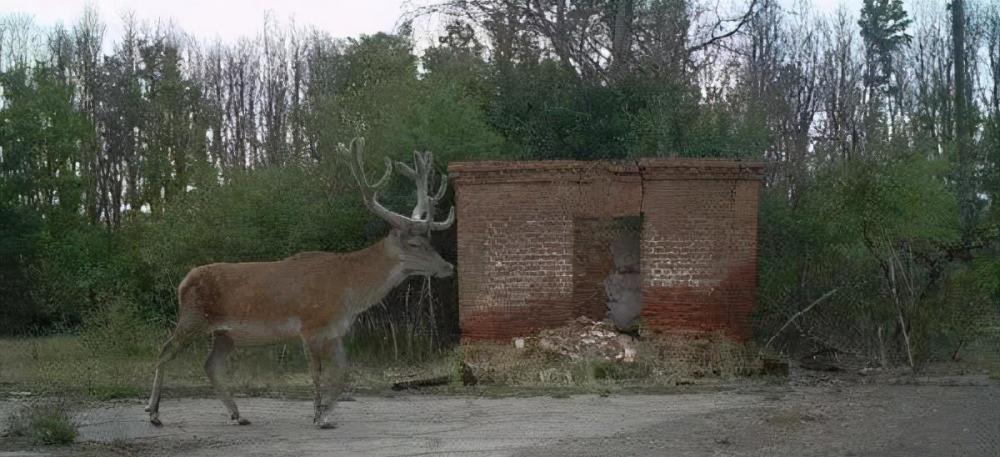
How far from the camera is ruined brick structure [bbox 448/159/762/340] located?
1666 cm

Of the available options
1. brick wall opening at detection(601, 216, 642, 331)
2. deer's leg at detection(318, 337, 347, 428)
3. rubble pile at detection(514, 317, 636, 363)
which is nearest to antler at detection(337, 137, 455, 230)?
deer's leg at detection(318, 337, 347, 428)

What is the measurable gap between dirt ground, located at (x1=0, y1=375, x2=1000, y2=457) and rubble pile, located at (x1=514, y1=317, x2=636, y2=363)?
2.03m

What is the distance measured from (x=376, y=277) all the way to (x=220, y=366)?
6.87ft

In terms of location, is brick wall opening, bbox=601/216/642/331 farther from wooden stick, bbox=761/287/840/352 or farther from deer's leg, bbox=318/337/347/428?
deer's leg, bbox=318/337/347/428

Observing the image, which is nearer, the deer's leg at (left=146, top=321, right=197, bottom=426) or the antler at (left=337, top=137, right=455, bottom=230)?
the deer's leg at (left=146, top=321, right=197, bottom=426)

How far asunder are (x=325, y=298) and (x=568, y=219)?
6.04m

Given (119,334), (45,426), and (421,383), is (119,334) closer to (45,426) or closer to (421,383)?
(421,383)

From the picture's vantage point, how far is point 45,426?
1045 centimetres

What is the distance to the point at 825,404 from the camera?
12625 mm

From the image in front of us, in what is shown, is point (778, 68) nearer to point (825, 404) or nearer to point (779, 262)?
point (779, 262)

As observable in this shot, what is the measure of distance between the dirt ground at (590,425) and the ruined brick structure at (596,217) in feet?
7.94

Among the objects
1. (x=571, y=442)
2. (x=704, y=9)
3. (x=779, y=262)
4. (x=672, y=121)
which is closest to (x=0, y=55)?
(x=704, y=9)

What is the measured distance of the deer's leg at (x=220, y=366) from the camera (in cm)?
1178

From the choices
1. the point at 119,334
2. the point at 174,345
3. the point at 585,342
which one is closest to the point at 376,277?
the point at 174,345
